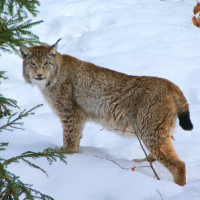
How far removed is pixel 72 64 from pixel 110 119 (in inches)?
42.2

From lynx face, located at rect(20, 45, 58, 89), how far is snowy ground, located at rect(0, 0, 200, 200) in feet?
3.00

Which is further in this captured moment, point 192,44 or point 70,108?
point 192,44

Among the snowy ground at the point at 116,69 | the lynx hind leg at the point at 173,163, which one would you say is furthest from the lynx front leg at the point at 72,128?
the lynx hind leg at the point at 173,163

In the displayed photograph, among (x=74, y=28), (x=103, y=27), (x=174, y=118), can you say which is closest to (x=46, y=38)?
(x=74, y=28)

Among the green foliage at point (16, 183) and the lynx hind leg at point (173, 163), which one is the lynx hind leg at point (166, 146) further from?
the green foliage at point (16, 183)

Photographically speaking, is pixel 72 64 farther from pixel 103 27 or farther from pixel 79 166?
pixel 103 27

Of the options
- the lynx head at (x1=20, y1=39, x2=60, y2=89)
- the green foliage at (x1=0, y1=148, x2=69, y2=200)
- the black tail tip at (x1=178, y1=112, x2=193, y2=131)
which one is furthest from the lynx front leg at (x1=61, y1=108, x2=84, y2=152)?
the green foliage at (x1=0, y1=148, x2=69, y2=200)

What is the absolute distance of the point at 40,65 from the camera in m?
4.50

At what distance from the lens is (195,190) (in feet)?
10.0

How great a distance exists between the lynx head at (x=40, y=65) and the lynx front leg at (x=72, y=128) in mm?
587

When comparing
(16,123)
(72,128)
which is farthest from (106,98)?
(16,123)

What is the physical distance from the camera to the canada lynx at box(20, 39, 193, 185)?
3982 mm

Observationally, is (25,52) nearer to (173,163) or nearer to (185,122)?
(185,122)

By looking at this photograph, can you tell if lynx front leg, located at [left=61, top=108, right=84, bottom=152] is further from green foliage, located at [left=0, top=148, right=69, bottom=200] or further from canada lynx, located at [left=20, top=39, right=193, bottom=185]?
green foliage, located at [left=0, top=148, right=69, bottom=200]
